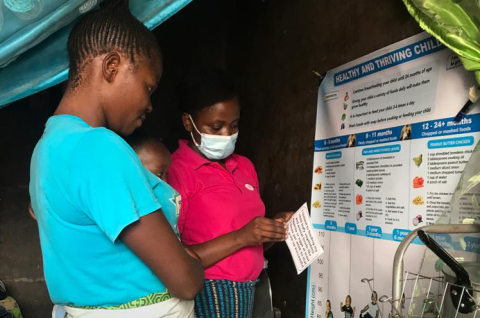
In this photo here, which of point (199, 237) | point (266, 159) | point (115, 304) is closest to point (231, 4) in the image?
point (266, 159)

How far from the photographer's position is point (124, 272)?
880 millimetres

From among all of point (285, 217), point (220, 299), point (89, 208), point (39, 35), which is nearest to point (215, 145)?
point (285, 217)

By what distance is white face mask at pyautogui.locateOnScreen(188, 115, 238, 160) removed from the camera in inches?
65.6

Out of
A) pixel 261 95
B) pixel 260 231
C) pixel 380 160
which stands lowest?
pixel 260 231

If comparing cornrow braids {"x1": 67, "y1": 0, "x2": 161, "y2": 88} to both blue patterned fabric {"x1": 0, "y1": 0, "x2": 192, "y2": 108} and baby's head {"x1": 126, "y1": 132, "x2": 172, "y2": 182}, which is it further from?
baby's head {"x1": 126, "y1": 132, "x2": 172, "y2": 182}

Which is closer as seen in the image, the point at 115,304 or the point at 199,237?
the point at 115,304

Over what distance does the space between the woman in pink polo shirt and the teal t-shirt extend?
0.58 meters

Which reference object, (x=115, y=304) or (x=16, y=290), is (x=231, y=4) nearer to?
(x=16, y=290)

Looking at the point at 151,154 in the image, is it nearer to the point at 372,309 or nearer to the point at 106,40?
the point at 106,40

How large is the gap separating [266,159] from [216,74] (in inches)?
27.3

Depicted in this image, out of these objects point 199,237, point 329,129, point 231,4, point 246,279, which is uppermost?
point 231,4

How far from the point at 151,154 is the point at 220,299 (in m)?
0.58

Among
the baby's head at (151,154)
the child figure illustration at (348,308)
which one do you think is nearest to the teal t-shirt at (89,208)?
the baby's head at (151,154)

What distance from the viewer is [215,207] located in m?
1.57
